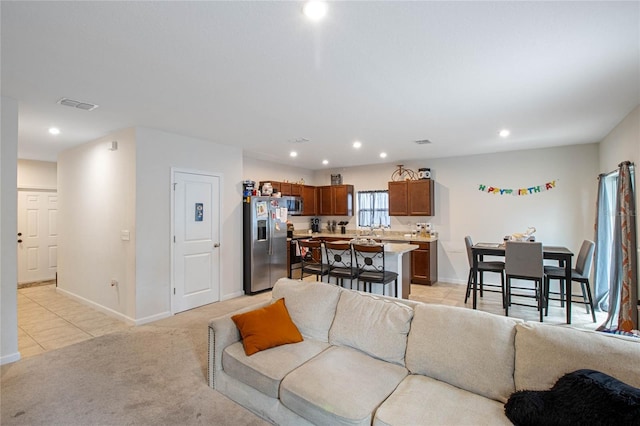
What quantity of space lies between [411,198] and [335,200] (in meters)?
1.83

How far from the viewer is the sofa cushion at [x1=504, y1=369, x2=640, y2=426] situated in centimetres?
124

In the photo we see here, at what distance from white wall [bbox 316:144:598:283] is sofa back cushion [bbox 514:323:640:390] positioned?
179 inches

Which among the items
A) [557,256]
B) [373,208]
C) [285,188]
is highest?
[285,188]

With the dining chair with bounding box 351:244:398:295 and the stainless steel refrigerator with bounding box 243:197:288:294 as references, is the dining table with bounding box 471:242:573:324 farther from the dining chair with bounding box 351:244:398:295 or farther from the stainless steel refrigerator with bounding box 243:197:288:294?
the stainless steel refrigerator with bounding box 243:197:288:294

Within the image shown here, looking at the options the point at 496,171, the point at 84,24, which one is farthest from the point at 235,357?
the point at 496,171

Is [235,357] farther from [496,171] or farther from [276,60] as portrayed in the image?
[496,171]

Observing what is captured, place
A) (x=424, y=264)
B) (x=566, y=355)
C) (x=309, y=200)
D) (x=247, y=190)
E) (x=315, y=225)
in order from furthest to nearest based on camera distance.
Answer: (x=315, y=225)
(x=309, y=200)
(x=424, y=264)
(x=247, y=190)
(x=566, y=355)

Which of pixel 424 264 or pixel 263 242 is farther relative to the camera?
pixel 424 264

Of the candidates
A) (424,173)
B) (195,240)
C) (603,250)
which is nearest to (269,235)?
(195,240)

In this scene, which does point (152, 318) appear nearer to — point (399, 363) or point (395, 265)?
point (395, 265)

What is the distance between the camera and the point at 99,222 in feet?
14.9

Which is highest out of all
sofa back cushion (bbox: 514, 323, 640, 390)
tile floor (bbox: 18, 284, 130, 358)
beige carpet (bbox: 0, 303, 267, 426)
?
sofa back cushion (bbox: 514, 323, 640, 390)

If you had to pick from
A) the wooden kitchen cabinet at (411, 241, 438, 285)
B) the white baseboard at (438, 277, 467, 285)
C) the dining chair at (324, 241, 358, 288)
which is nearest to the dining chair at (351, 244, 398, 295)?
the dining chair at (324, 241, 358, 288)

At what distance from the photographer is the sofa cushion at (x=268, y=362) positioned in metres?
1.99
